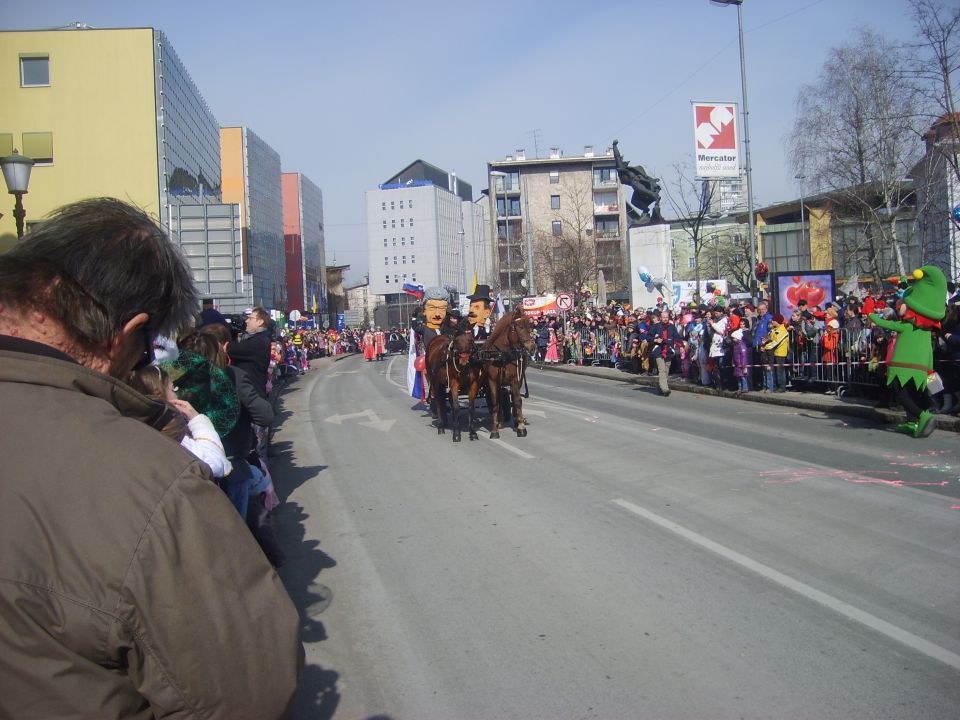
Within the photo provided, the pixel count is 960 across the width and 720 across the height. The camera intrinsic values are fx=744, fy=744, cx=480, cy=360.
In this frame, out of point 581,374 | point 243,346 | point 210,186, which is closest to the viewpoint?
point 243,346

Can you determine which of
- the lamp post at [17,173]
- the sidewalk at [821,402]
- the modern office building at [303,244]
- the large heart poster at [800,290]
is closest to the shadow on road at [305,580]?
the lamp post at [17,173]

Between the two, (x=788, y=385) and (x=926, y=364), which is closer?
(x=926, y=364)

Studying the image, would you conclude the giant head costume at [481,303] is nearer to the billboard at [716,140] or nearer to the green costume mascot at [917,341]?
the green costume mascot at [917,341]

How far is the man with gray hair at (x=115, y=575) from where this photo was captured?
1.32m

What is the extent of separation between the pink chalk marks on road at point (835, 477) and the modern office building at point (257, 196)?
1944 inches

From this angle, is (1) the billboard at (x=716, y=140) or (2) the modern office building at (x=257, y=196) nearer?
(1) the billboard at (x=716, y=140)

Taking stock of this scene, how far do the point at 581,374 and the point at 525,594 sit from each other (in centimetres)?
2284

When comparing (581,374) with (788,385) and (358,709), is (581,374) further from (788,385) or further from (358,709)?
(358,709)

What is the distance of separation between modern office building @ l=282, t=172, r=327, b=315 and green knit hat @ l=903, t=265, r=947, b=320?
77025 millimetres

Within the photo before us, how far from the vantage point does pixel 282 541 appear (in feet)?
23.1

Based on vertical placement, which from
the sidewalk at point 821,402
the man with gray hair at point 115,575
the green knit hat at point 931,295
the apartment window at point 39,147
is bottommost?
the sidewalk at point 821,402

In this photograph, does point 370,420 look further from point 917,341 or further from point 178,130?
point 178,130

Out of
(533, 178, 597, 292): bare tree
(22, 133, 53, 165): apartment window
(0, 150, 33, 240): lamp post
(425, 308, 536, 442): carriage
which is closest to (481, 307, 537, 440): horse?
(425, 308, 536, 442): carriage

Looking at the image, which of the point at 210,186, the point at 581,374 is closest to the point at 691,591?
the point at 581,374
